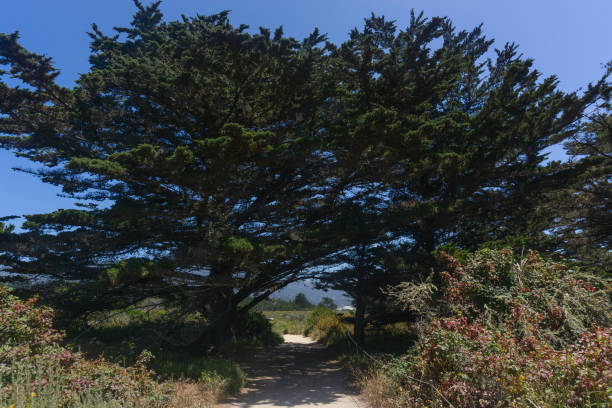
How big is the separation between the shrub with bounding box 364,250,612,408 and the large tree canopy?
2477 millimetres

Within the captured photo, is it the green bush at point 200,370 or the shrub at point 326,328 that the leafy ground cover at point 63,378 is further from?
the shrub at point 326,328

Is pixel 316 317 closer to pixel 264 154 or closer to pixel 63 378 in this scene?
A: pixel 264 154

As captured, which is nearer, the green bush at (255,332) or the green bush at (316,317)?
the green bush at (255,332)

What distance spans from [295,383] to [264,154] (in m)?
5.90

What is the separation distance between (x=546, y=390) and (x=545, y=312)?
248 centimetres

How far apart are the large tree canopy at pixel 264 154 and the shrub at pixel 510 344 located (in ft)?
8.13

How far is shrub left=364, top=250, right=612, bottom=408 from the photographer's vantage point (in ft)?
10.6

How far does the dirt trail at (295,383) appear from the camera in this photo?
6.49 metres

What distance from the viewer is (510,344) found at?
4.10m

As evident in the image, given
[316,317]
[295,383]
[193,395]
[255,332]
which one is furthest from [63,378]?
[316,317]

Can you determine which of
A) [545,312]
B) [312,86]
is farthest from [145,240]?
[545,312]

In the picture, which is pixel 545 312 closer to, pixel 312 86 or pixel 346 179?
pixel 346 179

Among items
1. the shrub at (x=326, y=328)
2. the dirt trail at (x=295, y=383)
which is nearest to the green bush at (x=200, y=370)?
the dirt trail at (x=295, y=383)

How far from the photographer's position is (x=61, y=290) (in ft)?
28.2
